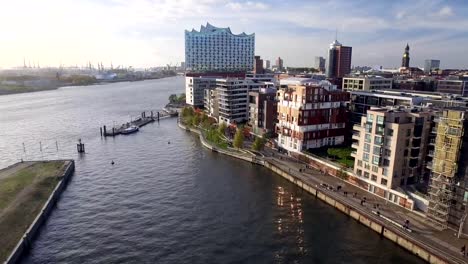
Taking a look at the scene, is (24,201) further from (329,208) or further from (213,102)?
(213,102)

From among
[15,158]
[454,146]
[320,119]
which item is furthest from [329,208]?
[15,158]

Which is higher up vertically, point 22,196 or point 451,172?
point 451,172

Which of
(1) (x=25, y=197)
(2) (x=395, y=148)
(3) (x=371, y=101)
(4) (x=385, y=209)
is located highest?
(3) (x=371, y=101)

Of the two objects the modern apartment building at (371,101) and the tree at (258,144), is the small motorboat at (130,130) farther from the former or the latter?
the modern apartment building at (371,101)

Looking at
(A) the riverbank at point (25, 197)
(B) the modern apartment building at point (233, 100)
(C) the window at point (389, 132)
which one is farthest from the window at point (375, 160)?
(B) the modern apartment building at point (233, 100)

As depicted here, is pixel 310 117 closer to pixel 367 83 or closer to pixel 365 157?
pixel 365 157

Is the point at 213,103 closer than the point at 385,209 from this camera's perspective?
No

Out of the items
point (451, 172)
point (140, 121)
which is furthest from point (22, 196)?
point (140, 121)

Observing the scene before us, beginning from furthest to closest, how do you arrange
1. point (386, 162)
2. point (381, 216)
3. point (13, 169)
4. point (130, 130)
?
1. point (130, 130)
2. point (13, 169)
3. point (386, 162)
4. point (381, 216)

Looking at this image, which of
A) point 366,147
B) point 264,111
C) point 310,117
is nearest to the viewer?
point 366,147
